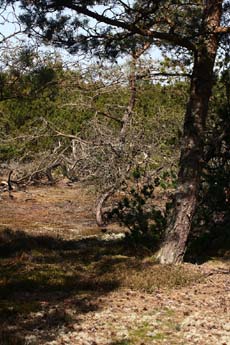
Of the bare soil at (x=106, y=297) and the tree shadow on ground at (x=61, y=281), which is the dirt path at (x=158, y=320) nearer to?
the bare soil at (x=106, y=297)

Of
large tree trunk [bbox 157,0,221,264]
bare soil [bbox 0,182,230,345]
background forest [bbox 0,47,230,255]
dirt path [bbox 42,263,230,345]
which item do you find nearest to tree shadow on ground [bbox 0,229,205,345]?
bare soil [bbox 0,182,230,345]

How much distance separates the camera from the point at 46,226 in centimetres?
1838

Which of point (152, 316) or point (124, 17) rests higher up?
point (124, 17)

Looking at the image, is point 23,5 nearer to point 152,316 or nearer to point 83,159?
point 152,316

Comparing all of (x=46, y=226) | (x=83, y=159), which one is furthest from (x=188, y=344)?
(x=46, y=226)

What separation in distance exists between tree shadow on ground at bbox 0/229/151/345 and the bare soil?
1cm

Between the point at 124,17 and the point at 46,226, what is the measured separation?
1062 centimetres

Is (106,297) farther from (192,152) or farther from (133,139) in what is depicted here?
(133,139)

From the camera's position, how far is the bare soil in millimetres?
6078

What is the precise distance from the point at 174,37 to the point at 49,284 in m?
4.41

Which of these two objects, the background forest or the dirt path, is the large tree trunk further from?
the dirt path

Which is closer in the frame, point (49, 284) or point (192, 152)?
point (49, 284)

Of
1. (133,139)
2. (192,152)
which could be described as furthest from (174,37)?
(133,139)

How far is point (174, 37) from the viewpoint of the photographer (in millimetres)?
8797
